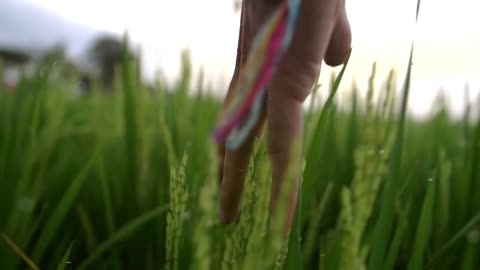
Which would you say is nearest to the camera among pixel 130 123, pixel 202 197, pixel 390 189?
pixel 202 197

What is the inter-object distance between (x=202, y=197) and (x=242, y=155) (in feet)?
0.27

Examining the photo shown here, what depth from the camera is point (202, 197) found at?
18cm

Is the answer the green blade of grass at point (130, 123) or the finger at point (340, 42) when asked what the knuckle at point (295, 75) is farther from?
the green blade of grass at point (130, 123)

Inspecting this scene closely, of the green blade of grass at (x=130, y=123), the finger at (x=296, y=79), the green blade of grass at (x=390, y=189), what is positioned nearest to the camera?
the finger at (x=296, y=79)

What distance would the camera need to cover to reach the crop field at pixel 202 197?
257 millimetres

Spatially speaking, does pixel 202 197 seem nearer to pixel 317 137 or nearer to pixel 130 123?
pixel 317 137

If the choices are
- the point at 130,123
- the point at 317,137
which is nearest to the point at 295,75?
the point at 317,137

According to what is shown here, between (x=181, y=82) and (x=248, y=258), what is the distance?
64 centimetres

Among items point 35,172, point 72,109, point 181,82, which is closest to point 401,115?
point 181,82

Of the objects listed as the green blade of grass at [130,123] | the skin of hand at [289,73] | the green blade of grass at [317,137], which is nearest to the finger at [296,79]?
the skin of hand at [289,73]

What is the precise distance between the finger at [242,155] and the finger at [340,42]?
5cm

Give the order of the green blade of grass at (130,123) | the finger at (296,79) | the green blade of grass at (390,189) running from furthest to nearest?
the green blade of grass at (130,123) < the green blade of grass at (390,189) < the finger at (296,79)

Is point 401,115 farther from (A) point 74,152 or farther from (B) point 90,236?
(A) point 74,152

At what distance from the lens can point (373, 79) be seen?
0.26 meters
